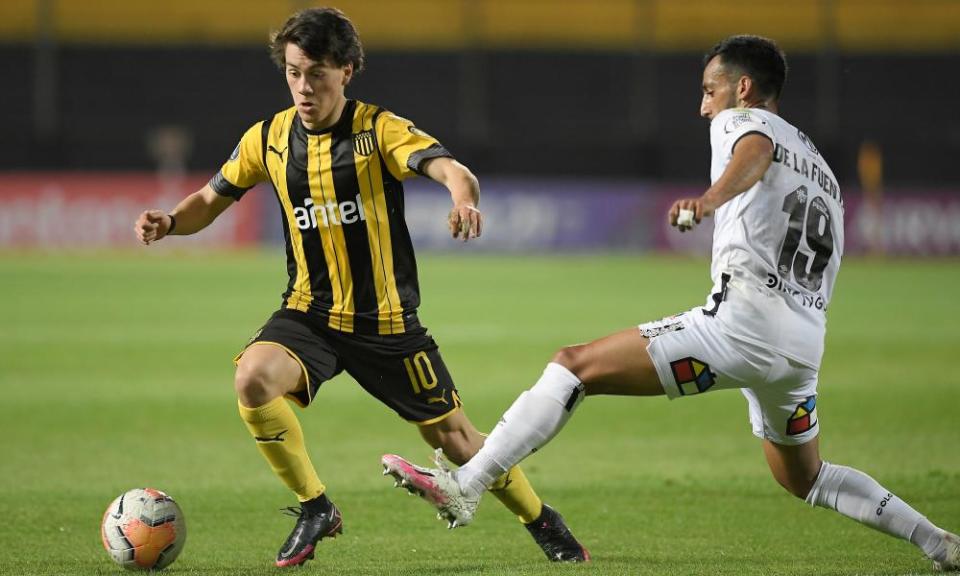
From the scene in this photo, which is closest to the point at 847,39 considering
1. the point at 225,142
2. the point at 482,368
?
the point at 225,142

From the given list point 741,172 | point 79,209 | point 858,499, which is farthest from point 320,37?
point 79,209

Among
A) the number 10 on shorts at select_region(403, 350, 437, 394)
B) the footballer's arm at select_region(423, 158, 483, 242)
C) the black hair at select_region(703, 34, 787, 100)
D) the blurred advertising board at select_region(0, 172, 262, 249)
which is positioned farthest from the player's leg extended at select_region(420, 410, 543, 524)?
the blurred advertising board at select_region(0, 172, 262, 249)

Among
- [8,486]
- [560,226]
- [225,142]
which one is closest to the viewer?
[8,486]

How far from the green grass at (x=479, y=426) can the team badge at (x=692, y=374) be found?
0.99m

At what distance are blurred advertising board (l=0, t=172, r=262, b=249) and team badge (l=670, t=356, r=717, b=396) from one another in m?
24.7

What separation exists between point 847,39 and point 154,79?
62.0ft

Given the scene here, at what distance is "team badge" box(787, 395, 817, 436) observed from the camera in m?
5.19

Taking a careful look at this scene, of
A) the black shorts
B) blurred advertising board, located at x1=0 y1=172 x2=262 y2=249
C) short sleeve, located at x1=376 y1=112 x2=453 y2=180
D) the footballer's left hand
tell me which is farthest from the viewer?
blurred advertising board, located at x1=0 y1=172 x2=262 y2=249

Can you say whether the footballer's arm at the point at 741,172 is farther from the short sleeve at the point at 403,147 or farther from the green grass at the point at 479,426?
the green grass at the point at 479,426

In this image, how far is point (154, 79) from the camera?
3481 cm

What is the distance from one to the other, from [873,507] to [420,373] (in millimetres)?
1966

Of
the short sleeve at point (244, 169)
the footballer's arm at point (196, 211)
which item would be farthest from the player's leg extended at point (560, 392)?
the footballer's arm at point (196, 211)

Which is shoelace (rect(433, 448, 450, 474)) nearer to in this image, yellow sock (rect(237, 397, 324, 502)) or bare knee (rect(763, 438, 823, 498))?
yellow sock (rect(237, 397, 324, 502))

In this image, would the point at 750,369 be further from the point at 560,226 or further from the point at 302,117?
the point at 560,226
